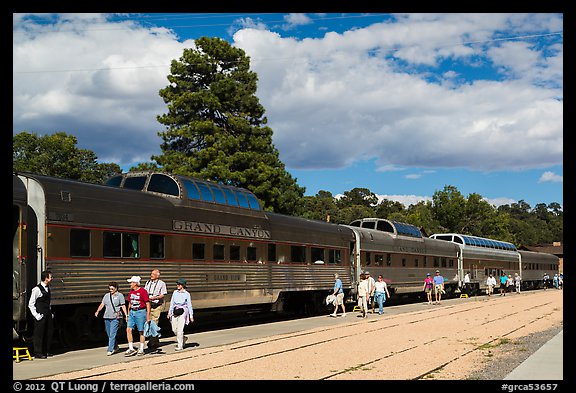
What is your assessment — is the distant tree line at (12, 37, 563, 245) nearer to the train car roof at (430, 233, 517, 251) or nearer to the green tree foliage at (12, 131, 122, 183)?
the green tree foliage at (12, 131, 122, 183)

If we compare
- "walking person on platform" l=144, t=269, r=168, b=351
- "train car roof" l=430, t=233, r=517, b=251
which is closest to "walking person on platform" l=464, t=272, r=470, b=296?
"train car roof" l=430, t=233, r=517, b=251

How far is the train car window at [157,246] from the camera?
62.4ft

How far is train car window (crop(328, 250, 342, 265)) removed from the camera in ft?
100

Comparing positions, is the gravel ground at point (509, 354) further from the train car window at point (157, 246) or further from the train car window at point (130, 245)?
the train car window at point (130, 245)

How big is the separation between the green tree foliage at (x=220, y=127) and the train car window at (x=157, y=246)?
2433 cm

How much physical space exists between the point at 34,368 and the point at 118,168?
239 ft

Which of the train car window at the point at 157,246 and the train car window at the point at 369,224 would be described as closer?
the train car window at the point at 157,246

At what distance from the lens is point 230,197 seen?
2381 centimetres

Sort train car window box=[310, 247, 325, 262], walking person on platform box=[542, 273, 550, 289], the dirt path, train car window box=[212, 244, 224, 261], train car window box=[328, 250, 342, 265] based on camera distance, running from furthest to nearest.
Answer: walking person on platform box=[542, 273, 550, 289] < train car window box=[328, 250, 342, 265] < train car window box=[310, 247, 325, 262] < train car window box=[212, 244, 224, 261] < the dirt path

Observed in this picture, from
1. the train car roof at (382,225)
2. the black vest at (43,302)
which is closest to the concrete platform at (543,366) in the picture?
the black vest at (43,302)

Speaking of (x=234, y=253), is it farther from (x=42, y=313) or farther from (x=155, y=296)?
(x=42, y=313)

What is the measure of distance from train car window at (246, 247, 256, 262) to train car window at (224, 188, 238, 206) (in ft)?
5.15

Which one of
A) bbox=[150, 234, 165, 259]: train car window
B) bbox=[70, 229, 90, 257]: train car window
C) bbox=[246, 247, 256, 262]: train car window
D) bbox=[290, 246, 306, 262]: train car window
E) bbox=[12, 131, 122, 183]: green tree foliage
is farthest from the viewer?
bbox=[12, 131, 122, 183]: green tree foliage
